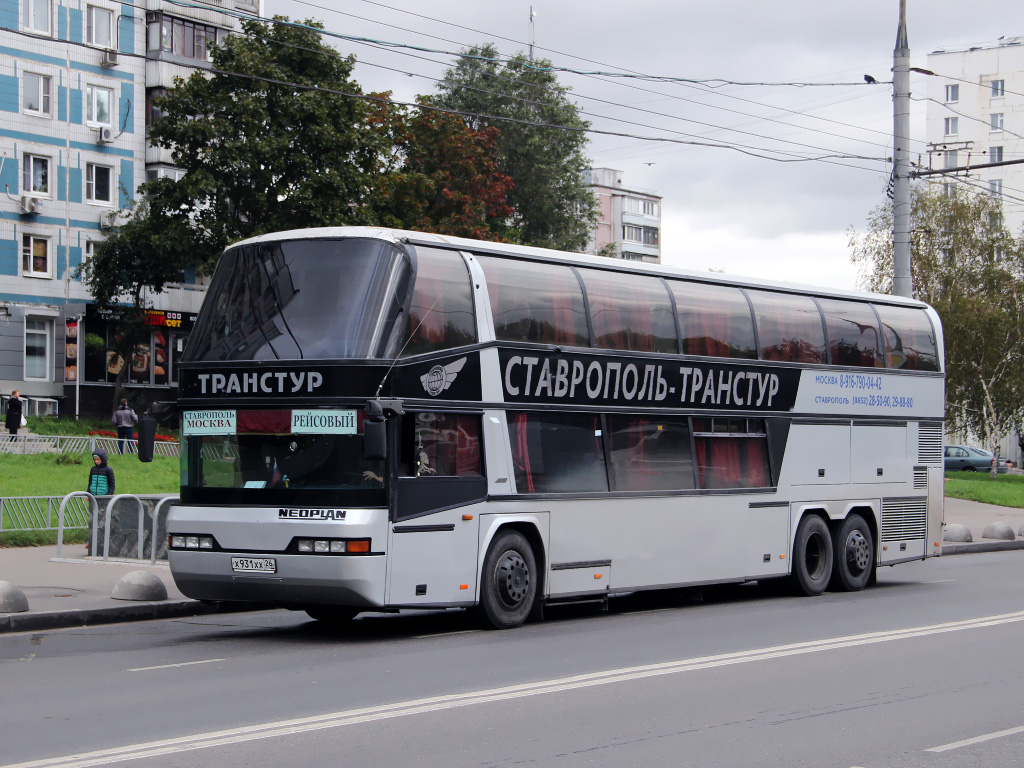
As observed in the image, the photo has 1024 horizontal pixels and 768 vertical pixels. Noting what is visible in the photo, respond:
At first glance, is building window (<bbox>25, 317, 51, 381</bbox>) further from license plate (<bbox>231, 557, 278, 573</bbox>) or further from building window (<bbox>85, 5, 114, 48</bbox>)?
license plate (<bbox>231, 557, 278, 573</bbox>)

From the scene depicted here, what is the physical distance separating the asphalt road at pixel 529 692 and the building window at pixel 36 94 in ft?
125

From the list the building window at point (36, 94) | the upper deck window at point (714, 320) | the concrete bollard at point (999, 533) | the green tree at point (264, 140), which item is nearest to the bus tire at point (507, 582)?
the upper deck window at point (714, 320)

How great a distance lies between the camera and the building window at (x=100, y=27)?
164ft

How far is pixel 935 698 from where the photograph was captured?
940cm

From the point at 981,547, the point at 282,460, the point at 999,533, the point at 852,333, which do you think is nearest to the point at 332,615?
the point at 282,460

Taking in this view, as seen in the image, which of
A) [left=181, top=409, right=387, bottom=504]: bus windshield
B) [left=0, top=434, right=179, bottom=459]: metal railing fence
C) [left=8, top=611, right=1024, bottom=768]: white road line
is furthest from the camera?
[left=0, top=434, right=179, bottom=459]: metal railing fence

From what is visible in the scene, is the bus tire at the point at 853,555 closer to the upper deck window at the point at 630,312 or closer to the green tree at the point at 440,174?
the upper deck window at the point at 630,312

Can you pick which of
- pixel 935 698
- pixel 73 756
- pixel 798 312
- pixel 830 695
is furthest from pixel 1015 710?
pixel 798 312

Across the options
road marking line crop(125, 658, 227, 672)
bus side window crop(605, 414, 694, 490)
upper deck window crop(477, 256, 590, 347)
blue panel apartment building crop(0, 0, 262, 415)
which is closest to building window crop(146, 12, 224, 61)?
blue panel apartment building crop(0, 0, 262, 415)

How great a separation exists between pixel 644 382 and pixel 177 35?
4220 cm

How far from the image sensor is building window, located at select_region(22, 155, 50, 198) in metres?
48.3

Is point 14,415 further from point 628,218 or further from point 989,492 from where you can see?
point 628,218

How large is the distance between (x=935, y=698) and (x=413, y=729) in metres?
3.82

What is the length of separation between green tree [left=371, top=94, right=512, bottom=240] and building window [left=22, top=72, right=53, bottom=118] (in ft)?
39.9
